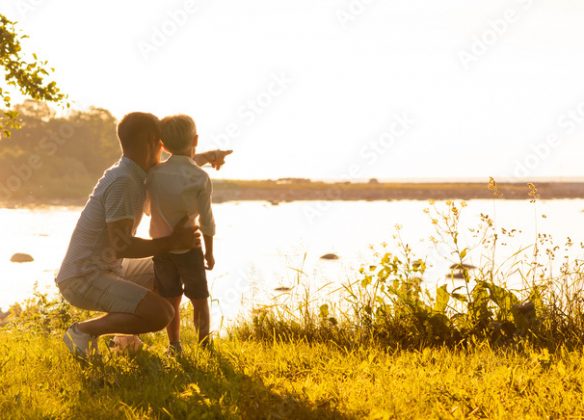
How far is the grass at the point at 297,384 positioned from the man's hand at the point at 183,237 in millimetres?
844

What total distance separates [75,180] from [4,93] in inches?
1832

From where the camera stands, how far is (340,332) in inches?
233

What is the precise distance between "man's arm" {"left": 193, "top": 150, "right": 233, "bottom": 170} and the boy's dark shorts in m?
0.95

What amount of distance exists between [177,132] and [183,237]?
32.6 inches

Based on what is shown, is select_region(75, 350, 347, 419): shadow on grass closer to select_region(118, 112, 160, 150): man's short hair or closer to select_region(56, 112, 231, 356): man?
select_region(56, 112, 231, 356): man

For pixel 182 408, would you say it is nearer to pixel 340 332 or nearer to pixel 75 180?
pixel 340 332

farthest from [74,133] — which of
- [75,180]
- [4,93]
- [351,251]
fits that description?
[4,93]

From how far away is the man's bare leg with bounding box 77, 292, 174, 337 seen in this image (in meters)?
4.81

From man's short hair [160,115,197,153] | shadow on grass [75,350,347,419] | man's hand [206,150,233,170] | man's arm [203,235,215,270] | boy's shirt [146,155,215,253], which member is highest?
man's short hair [160,115,197,153]

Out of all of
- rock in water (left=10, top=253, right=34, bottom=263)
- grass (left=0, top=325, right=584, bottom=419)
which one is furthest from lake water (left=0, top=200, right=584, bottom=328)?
grass (left=0, top=325, right=584, bottom=419)

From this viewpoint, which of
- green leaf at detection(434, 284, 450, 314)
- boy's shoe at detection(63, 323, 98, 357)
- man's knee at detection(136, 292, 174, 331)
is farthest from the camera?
green leaf at detection(434, 284, 450, 314)

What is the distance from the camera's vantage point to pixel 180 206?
4.94m

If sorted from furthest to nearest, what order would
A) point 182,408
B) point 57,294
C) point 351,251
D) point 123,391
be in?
point 351,251 < point 57,294 < point 123,391 < point 182,408

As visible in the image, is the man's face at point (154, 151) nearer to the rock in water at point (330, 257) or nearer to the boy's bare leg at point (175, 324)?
the boy's bare leg at point (175, 324)
